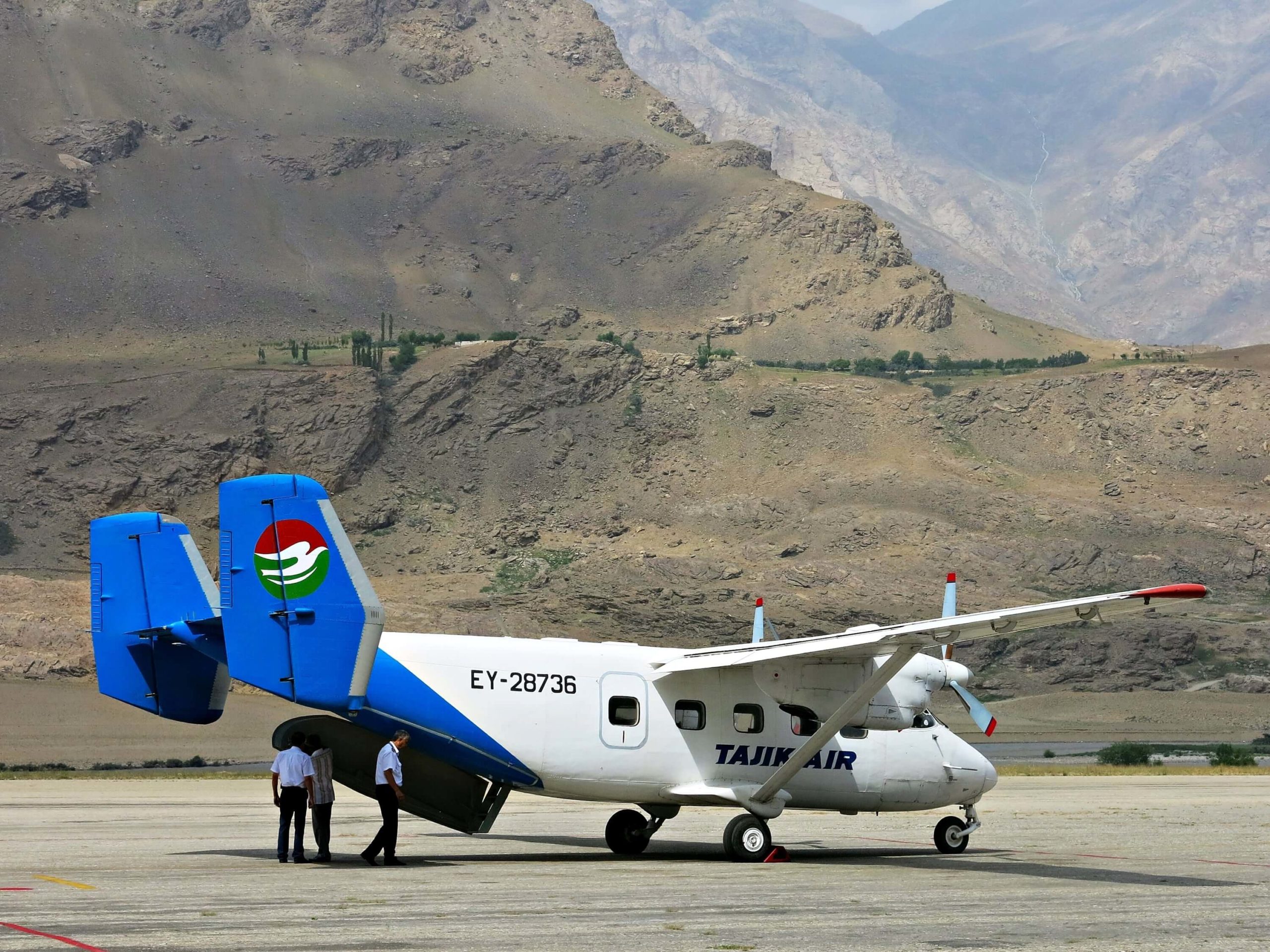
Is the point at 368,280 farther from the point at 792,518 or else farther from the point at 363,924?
the point at 363,924

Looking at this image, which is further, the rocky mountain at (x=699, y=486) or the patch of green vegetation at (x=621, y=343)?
the patch of green vegetation at (x=621, y=343)

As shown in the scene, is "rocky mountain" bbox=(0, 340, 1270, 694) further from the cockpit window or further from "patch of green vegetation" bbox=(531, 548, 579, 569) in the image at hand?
the cockpit window

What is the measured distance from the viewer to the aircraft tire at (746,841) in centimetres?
2542

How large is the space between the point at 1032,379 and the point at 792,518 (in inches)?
1341

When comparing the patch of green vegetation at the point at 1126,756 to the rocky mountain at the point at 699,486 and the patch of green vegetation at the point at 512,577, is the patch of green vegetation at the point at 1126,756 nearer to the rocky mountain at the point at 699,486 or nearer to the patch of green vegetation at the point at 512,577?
the rocky mountain at the point at 699,486

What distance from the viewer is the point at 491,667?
2452cm

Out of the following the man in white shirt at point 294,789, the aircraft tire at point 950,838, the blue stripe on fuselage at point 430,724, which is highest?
the blue stripe on fuselage at point 430,724

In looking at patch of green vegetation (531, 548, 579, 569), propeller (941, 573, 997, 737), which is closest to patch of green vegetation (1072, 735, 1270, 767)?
propeller (941, 573, 997, 737)

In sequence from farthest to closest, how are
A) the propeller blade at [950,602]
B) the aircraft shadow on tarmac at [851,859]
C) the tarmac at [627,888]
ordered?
the propeller blade at [950,602], the aircraft shadow on tarmac at [851,859], the tarmac at [627,888]

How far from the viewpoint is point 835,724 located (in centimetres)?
2502

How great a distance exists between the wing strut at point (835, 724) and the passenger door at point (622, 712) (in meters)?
2.05

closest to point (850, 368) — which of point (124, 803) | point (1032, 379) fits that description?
point (1032, 379)

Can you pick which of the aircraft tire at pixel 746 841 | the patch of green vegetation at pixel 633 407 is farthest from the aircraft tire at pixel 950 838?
the patch of green vegetation at pixel 633 407

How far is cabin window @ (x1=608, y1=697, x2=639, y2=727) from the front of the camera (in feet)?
82.5
